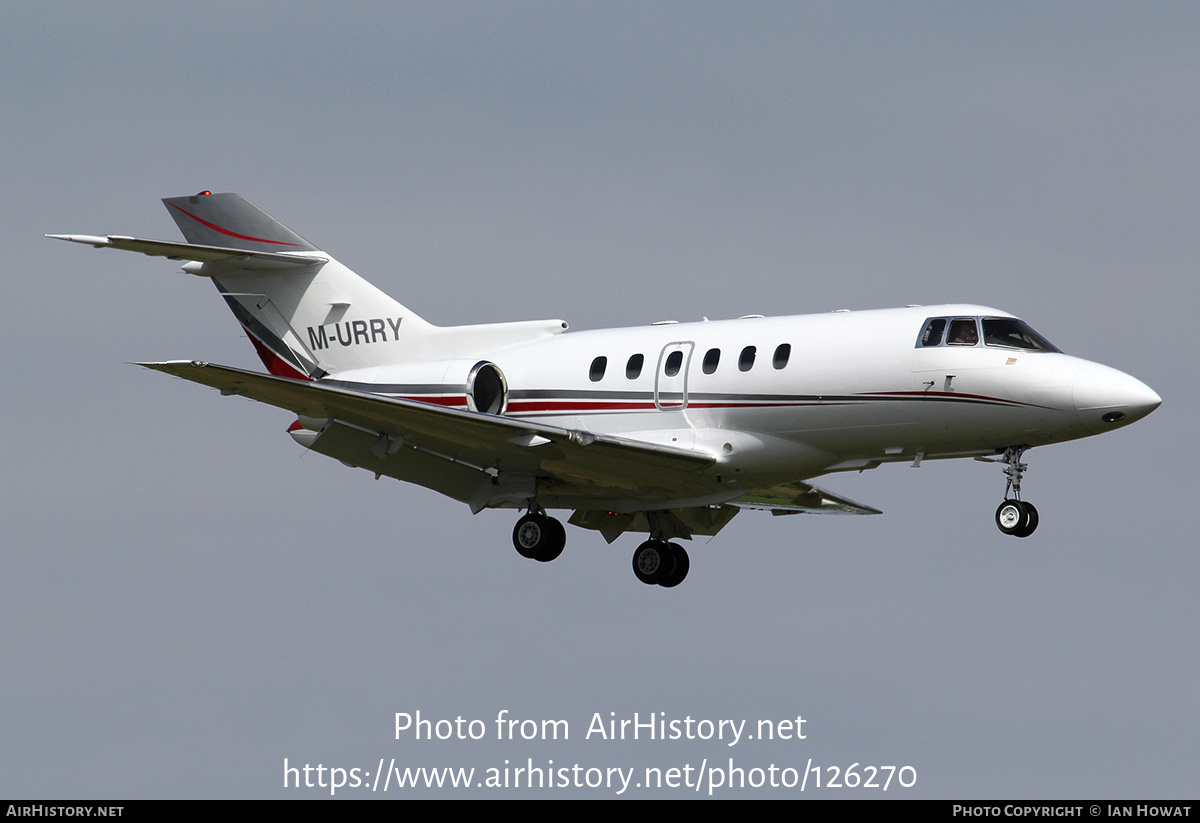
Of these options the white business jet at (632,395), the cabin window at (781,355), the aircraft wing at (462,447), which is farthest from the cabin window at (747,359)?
the aircraft wing at (462,447)

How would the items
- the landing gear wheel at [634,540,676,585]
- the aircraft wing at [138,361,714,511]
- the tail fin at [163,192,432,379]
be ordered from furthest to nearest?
1. the tail fin at [163,192,432,379]
2. the landing gear wheel at [634,540,676,585]
3. the aircraft wing at [138,361,714,511]

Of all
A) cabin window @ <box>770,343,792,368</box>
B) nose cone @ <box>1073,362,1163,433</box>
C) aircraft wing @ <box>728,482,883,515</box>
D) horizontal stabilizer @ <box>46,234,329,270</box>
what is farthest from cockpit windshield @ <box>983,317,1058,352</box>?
horizontal stabilizer @ <box>46,234,329,270</box>

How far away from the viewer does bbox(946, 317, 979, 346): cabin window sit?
22.3 metres

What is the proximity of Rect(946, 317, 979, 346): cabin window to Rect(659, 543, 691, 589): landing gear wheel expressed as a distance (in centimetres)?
678

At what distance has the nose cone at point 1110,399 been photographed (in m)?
21.3

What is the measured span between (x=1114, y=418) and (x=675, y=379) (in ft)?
20.9

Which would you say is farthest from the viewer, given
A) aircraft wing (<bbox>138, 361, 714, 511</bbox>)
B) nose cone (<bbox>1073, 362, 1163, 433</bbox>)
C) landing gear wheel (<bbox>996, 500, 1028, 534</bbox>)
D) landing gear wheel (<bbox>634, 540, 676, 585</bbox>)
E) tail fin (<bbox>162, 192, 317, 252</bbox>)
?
tail fin (<bbox>162, 192, 317, 252</bbox>)

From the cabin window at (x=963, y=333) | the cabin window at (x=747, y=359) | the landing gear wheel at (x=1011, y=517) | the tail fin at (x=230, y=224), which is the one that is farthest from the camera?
the tail fin at (x=230, y=224)

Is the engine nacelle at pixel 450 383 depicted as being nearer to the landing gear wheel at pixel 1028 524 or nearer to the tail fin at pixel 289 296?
the tail fin at pixel 289 296

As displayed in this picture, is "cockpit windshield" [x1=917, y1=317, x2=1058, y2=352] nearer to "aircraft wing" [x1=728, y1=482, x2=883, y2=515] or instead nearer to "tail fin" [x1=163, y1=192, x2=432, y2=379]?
"aircraft wing" [x1=728, y1=482, x2=883, y2=515]

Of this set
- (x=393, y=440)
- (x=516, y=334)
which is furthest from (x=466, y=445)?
(x=516, y=334)

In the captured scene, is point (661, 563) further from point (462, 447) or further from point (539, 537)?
point (462, 447)

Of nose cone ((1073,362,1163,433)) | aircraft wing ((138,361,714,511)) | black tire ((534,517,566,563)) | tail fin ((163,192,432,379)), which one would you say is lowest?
black tire ((534,517,566,563))

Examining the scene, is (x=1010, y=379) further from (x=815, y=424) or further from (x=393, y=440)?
(x=393, y=440)
